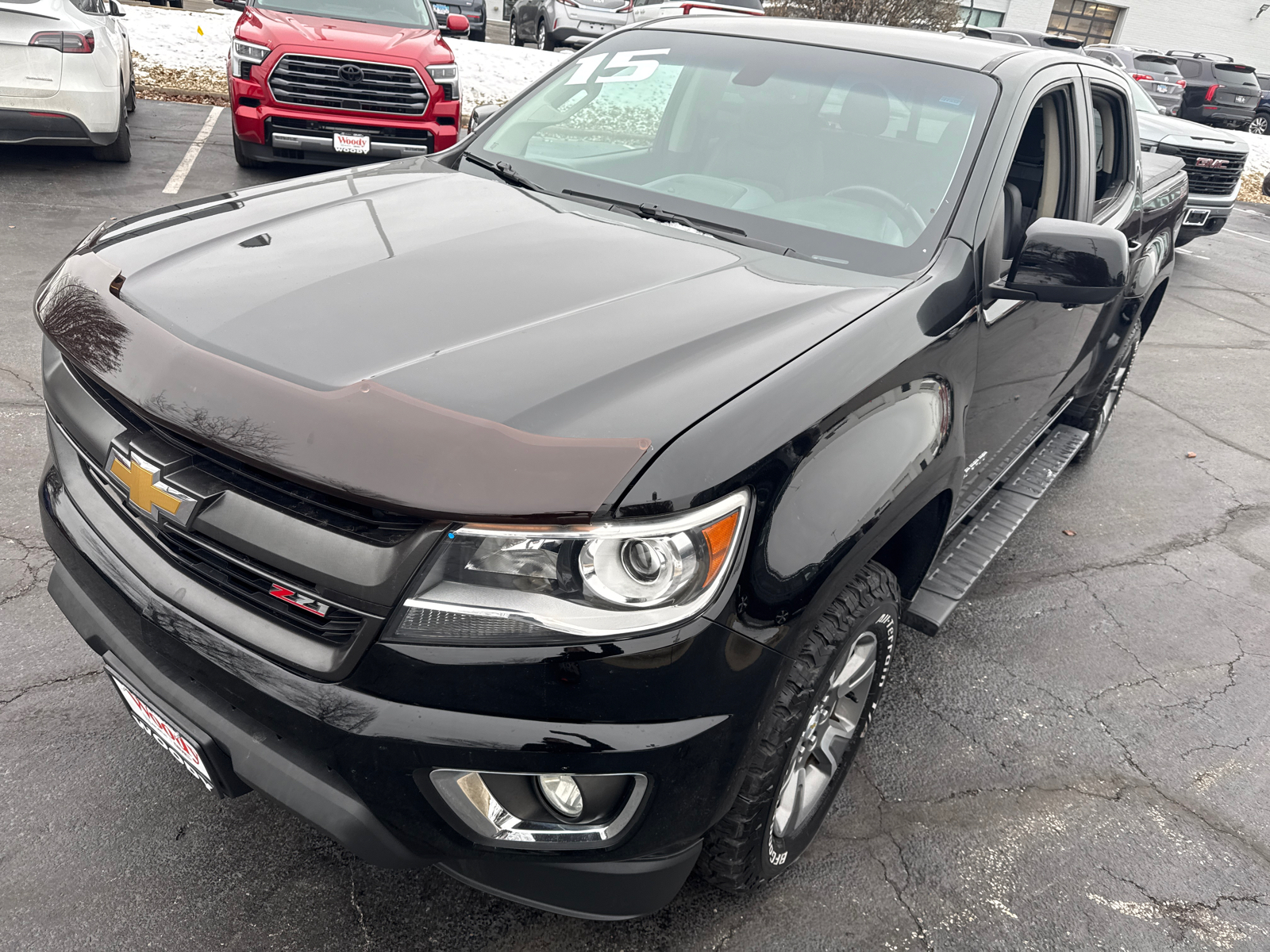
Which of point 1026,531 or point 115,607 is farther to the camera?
point 1026,531

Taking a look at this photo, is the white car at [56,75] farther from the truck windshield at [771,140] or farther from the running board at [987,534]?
the running board at [987,534]

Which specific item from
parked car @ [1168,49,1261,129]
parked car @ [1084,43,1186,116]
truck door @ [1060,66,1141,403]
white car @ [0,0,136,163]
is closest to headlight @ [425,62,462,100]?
white car @ [0,0,136,163]

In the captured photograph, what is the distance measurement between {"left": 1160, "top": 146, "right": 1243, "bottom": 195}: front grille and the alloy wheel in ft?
31.0

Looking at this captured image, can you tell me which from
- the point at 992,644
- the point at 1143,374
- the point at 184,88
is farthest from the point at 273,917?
the point at 184,88

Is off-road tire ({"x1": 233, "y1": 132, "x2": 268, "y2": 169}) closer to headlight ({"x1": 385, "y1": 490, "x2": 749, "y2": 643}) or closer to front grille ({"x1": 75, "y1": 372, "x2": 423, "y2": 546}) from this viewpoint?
front grille ({"x1": 75, "y1": 372, "x2": 423, "y2": 546})

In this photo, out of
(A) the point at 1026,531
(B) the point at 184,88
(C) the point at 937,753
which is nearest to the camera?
(C) the point at 937,753

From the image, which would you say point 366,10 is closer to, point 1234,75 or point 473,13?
point 473,13

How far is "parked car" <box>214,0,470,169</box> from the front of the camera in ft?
23.8

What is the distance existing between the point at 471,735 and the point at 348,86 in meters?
7.18

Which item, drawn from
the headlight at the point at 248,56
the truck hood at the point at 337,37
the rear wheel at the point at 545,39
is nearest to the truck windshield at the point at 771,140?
the truck hood at the point at 337,37

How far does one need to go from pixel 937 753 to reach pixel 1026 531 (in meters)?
1.76

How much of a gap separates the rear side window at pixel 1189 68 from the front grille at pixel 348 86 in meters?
20.0

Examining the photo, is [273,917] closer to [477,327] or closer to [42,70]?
[477,327]

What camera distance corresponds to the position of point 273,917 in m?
1.97
